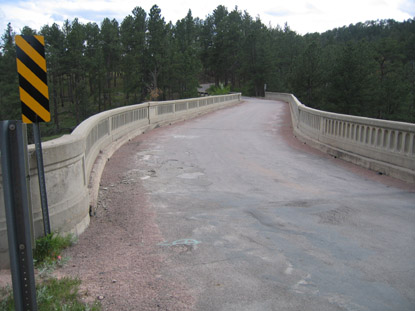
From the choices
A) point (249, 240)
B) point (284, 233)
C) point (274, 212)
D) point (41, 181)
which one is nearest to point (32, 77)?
point (41, 181)

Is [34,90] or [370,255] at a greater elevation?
[34,90]

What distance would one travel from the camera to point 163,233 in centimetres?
514

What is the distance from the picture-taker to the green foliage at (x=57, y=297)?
3240 millimetres

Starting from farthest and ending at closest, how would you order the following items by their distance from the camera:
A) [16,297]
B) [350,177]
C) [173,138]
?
1. [173,138]
2. [350,177]
3. [16,297]

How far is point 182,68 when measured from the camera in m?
82.6

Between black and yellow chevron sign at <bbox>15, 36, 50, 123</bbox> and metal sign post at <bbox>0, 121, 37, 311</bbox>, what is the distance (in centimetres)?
165

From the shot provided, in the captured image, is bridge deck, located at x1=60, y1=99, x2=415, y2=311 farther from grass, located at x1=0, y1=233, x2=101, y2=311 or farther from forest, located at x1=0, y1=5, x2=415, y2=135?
forest, located at x1=0, y1=5, x2=415, y2=135

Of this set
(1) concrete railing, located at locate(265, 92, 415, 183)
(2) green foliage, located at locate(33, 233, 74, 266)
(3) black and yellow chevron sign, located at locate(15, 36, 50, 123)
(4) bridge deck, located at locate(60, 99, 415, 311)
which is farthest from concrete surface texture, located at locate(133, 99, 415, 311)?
(3) black and yellow chevron sign, located at locate(15, 36, 50, 123)

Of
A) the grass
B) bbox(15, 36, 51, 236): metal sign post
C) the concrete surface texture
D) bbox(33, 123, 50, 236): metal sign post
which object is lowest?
the concrete surface texture

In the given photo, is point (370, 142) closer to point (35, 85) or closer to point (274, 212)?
point (274, 212)

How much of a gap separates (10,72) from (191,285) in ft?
259

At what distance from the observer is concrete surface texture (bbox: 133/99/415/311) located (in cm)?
360

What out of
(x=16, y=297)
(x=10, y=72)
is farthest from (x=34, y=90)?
(x=10, y=72)

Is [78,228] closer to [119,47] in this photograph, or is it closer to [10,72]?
[10,72]
